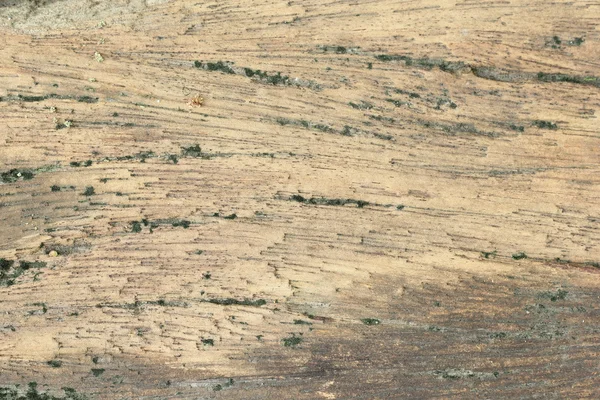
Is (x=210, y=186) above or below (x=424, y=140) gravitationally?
below

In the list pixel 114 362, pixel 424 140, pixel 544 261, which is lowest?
pixel 114 362

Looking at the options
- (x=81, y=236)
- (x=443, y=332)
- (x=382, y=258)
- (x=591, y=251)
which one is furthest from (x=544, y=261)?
(x=81, y=236)

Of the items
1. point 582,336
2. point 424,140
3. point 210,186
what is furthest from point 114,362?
point 582,336

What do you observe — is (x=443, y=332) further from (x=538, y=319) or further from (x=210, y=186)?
(x=210, y=186)

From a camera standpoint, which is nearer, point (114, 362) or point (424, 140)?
point (114, 362)

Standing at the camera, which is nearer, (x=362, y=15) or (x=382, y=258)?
(x=382, y=258)

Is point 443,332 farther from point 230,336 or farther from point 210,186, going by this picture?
point 210,186
